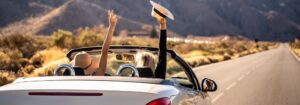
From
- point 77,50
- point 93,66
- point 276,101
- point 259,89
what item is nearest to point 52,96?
point 93,66

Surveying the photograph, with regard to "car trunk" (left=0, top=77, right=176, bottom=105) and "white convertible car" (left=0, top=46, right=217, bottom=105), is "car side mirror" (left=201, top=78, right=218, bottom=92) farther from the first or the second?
"car trunk" (left=0, top=77, right=176, bottom=105)

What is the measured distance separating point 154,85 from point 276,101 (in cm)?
935

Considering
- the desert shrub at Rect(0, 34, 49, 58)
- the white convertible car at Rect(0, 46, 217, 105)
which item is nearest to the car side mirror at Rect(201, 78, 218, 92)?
the white convertible car at Rect(0, 46, 217, 105)

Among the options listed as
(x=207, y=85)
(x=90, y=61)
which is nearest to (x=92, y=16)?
(x=207, y=85)

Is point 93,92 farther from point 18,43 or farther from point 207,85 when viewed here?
point 18,43

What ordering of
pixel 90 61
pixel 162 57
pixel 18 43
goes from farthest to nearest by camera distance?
1. pixel 18 43
2. pixel 90 61
3. pixel 162 57

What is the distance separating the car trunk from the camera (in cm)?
335

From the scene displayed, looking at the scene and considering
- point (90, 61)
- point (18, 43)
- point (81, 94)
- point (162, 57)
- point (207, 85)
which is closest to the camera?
point (81, 94)

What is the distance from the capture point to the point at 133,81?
3.88 meters

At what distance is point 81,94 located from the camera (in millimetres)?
3381

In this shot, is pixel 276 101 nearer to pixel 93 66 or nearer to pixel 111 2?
pixel 93 66

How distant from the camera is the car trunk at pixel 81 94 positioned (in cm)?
335

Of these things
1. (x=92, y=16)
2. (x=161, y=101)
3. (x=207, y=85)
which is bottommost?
(x=207, y=85)

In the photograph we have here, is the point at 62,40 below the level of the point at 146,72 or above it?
above
